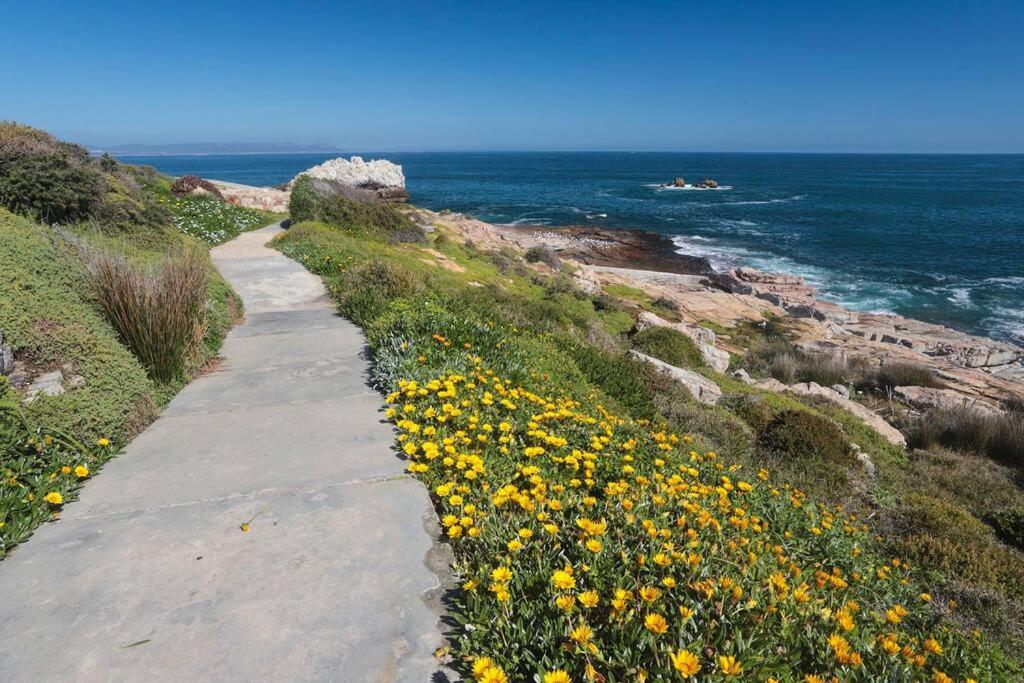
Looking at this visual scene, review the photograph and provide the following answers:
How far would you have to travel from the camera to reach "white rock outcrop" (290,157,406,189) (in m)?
41.0

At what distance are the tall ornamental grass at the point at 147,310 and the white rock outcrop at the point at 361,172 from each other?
36.8 metres

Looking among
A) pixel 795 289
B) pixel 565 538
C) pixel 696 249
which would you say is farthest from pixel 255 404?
pixel 696 249

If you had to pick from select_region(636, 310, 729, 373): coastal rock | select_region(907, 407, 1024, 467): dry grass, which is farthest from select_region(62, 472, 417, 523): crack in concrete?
select_region(636, 310, 729, 373): coastal rock

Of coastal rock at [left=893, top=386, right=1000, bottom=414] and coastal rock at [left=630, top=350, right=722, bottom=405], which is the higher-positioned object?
coastal rock at [left=630, top=350, right=722, bottom=405]

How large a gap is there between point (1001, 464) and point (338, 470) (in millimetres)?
11054

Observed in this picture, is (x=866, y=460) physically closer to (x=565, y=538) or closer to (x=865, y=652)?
(x=865, y=652)

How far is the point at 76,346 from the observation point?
475 centimetres

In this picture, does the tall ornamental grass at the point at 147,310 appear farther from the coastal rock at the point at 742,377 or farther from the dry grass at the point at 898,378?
the dry grass at the point at 898,378

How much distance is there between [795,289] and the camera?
29281mm

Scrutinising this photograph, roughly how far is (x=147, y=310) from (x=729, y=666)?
576cm

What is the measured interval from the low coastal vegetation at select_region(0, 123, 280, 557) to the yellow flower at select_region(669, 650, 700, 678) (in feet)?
11.7

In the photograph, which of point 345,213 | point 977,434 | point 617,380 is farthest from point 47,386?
point 345,213

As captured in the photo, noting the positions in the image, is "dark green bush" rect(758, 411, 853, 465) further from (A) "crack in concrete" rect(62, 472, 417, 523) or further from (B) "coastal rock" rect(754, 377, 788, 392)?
(A) "crack in concrete" rect(62, 472, 417, 523)

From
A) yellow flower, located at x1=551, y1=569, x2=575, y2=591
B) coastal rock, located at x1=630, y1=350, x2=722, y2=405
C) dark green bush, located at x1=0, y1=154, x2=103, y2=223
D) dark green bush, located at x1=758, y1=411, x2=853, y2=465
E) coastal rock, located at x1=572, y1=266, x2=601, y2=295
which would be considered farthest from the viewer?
coastal rock, located at x1=572, y1=266, x2=601, y2=295
